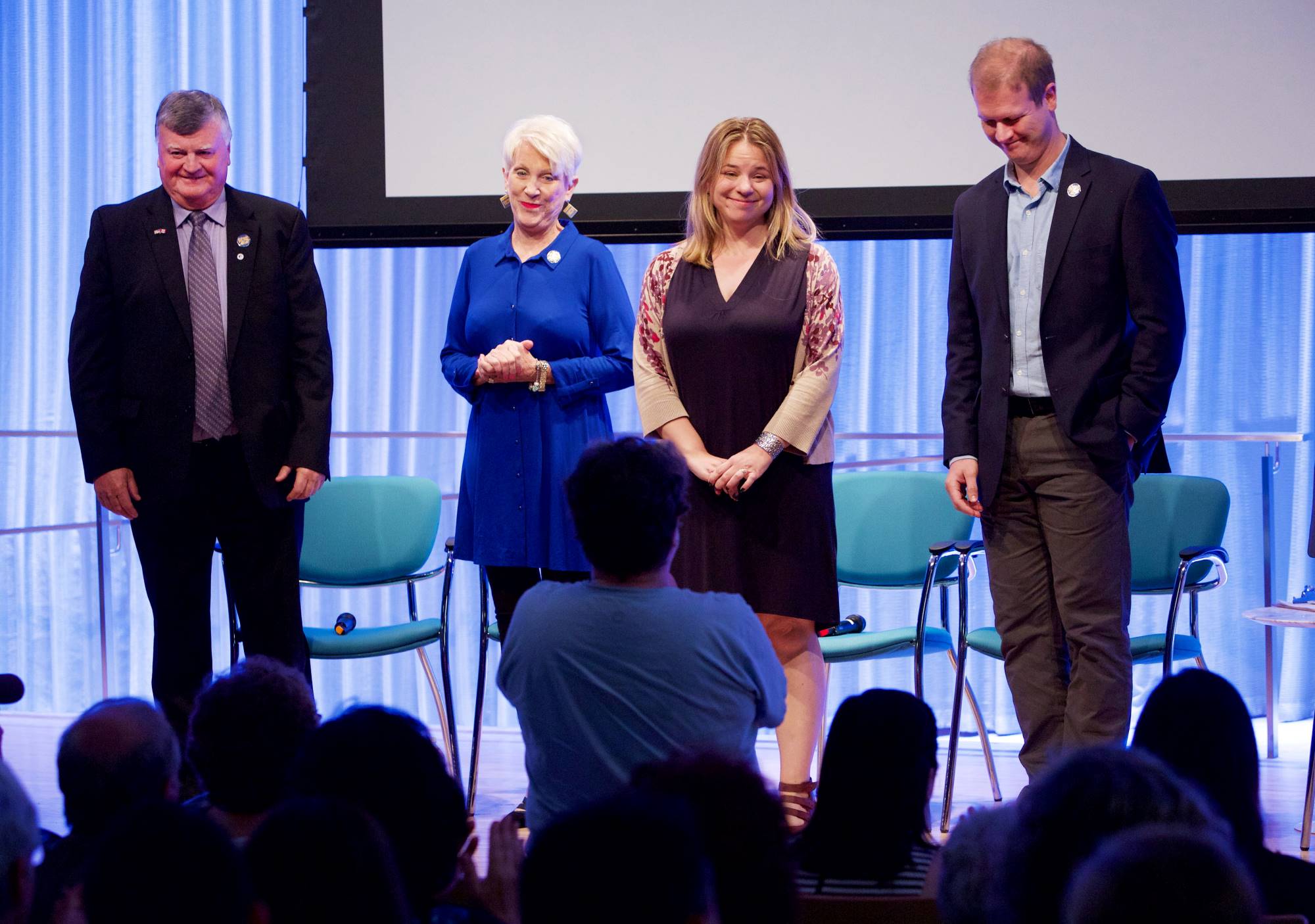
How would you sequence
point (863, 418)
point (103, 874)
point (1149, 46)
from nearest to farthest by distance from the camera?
1. point (103, 874)
2. point (1149, 46)
3. point (863, 418)

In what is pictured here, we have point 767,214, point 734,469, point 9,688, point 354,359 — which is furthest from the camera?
point 354,359

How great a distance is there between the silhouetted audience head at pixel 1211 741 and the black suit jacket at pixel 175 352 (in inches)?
83.6

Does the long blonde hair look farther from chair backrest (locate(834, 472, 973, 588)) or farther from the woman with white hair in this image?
chair backrest (locate(834, 472, 973, 588))

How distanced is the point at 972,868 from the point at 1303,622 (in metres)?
2.22

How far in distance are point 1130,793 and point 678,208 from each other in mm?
3042

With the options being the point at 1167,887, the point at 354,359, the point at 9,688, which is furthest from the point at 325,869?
the point at 354,359

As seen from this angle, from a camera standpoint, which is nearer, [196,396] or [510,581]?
[196,396]

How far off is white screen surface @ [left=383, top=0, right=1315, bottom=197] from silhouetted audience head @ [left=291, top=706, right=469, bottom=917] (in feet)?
9.17

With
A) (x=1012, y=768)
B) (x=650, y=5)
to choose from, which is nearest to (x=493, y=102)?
(x=650, y=5)

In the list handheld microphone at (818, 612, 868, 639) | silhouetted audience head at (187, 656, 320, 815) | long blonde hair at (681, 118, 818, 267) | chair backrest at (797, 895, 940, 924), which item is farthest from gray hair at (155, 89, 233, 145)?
chair backrest at (797, 895, 940, 924)

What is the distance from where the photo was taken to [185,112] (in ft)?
10.2

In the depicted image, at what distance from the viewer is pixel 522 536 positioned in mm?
3178

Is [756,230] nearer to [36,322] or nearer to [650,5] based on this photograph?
[650,5]

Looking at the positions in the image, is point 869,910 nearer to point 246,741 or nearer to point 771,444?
point 246,741
